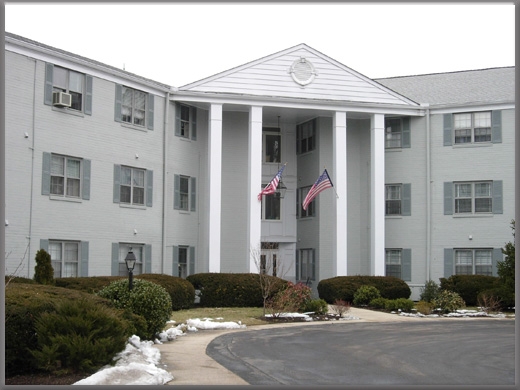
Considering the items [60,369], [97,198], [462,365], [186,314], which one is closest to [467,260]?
[186,314]

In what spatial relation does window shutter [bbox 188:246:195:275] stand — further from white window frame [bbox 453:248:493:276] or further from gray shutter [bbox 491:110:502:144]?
gray shutter [bbox 491:110:502:144]

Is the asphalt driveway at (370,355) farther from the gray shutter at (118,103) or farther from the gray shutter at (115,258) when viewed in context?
the gray shutter at (118,103)

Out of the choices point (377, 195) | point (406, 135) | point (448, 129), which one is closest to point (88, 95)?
point (377, 195)

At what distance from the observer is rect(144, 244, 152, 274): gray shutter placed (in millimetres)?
28984

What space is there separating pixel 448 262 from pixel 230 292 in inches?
426

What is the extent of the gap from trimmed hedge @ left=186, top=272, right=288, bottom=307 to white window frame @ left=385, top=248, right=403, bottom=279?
7.92 metres

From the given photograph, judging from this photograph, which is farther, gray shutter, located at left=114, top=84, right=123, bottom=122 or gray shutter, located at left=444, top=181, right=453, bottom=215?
gray shutter, located at left=444, top=181, right=453, bottom=215

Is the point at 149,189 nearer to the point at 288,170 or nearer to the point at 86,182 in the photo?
the point at 86,182

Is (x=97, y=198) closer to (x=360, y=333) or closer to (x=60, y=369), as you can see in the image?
(x=360, y=333)

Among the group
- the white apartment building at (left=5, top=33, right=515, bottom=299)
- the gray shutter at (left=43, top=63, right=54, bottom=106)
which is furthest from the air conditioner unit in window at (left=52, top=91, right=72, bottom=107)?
the white apartment building at (left=5, top=33, right=515, bottom=299)

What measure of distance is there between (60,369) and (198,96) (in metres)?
20.6

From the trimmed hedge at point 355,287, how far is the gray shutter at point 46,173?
40.2 ft

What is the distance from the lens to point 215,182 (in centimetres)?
3061

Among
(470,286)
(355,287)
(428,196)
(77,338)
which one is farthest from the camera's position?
(428,196)
